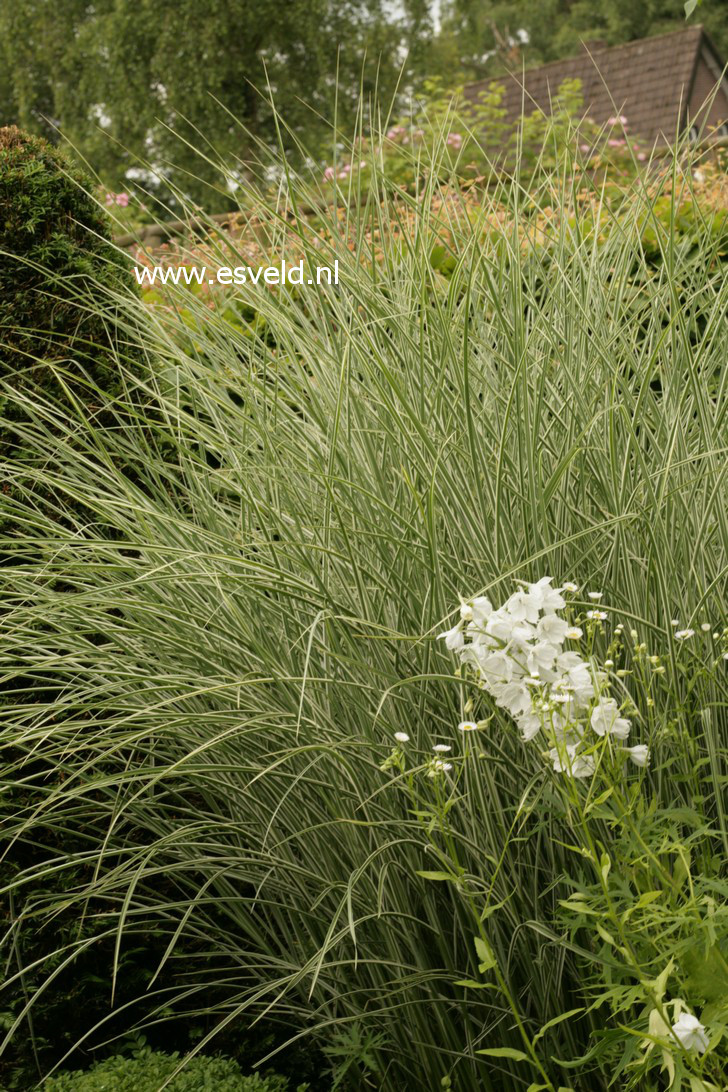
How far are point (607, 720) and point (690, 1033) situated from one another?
1.18 ft

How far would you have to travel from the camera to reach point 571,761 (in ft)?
4.32

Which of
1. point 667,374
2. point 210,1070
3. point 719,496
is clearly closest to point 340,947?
Answer: point 210,1070

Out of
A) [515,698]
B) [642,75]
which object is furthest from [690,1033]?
[642,75]

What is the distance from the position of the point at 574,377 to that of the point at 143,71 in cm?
2398

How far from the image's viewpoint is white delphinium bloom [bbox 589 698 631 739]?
52.3 inches

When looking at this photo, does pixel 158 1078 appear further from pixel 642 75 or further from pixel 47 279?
pixel 642 75

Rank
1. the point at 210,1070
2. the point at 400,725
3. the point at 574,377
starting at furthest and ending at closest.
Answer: the point at 574,377 → the point at 400,725 → the point at 210,1070

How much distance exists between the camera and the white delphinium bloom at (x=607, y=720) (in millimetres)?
1329

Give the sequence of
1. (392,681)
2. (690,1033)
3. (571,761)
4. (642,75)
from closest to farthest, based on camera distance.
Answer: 1. (690,1033)
2. (571,761)
3. (392,681)
4. (642,75)

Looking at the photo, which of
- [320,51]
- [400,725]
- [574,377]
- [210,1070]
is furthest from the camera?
[320,51]

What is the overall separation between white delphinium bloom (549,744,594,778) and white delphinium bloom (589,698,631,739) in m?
0.04

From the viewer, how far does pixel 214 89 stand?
23.1 metres

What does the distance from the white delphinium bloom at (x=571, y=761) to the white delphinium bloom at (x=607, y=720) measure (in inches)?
1.6

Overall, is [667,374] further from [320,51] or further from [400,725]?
[320,51]
